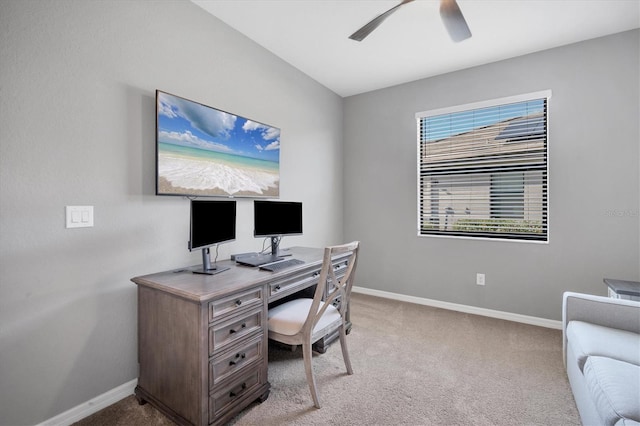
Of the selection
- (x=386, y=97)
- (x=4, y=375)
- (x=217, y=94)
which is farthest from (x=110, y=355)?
(x=386, y=97)

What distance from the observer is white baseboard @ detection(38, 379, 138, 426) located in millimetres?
1501

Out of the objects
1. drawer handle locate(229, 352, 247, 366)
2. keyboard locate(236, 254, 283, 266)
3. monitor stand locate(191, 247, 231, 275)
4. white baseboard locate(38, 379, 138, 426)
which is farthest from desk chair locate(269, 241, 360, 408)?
white baseboard locate(38, 379, 138, 426)

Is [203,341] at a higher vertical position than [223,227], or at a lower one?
lower

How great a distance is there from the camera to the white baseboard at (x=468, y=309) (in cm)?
281

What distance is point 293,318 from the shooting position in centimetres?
181

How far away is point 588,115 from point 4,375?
4442mm

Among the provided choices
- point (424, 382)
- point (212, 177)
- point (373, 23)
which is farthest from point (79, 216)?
point (424, 382)

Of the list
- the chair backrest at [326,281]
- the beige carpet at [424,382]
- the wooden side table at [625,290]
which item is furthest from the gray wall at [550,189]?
the chair backrest at [326,281]

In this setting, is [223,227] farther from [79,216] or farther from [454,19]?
[454,19]

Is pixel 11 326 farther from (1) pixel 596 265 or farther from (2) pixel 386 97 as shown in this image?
→ (1) pixel 596 265

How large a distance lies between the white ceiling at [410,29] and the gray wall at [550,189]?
0.23 meters

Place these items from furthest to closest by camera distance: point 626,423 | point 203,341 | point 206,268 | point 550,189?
point 550,189 < point 206,268 < point 203,341 < point 626,423

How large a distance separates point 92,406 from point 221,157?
1.72 meters

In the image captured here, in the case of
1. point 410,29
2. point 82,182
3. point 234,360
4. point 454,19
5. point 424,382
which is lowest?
point 424,382
